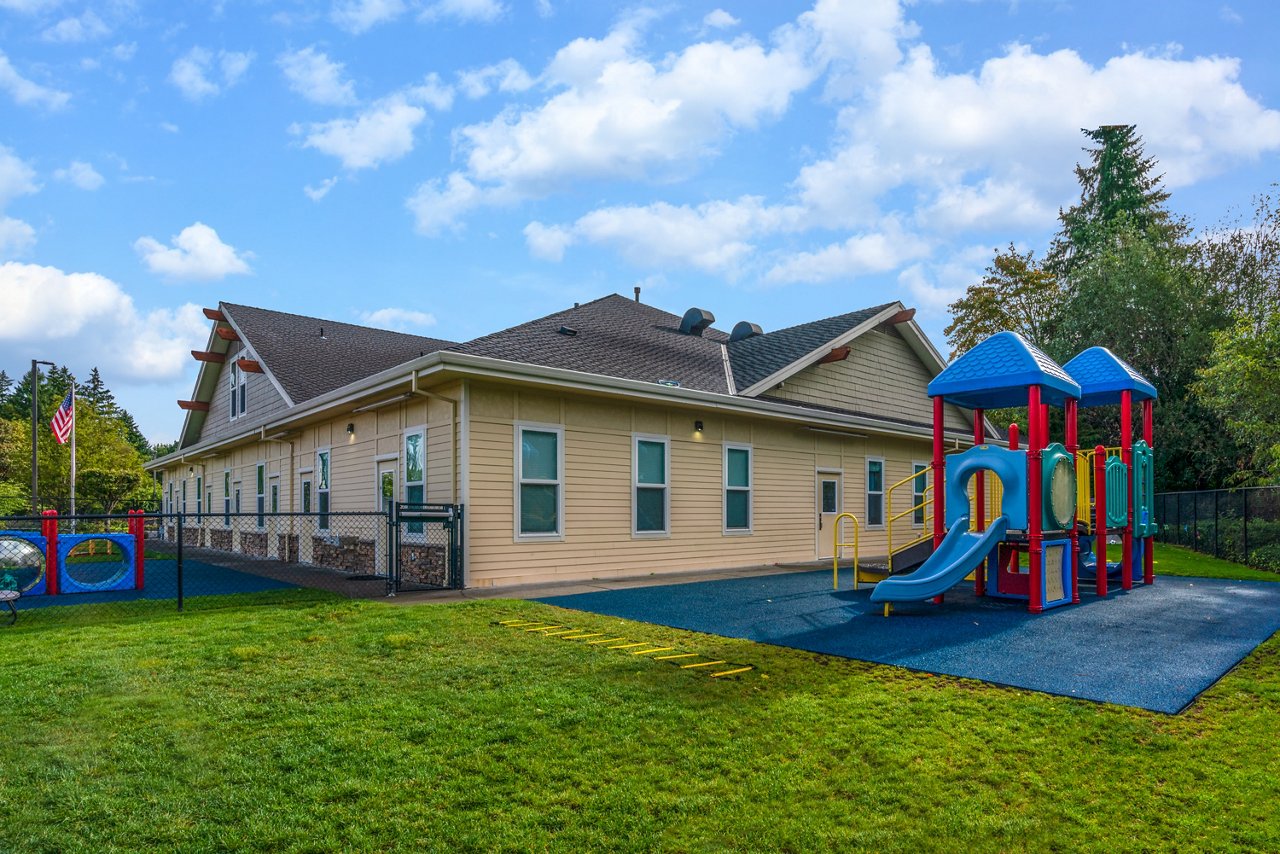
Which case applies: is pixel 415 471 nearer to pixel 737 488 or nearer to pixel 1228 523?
pixel 737 488

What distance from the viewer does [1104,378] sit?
41.3 ft

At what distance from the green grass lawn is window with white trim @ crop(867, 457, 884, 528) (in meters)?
10.7

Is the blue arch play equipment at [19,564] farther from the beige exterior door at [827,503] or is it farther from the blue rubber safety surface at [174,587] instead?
the beige exterior door at [827,503]

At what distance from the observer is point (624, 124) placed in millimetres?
12898

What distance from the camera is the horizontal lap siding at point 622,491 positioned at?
10.7 m

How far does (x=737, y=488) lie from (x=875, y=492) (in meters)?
4.41

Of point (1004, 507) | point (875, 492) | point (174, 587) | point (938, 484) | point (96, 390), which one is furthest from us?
point (96, 390)

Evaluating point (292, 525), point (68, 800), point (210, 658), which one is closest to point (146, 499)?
point (292, 525)

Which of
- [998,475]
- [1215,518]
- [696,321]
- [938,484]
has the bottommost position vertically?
[1215,518]

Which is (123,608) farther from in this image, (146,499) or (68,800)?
(146,499)

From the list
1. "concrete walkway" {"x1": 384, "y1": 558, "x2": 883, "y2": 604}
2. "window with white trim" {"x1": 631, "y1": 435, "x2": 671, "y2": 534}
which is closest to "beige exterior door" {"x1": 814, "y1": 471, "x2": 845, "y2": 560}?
"concrete walkway" {"x1": 384, "y1": 558, "x2": 883, "y2": 604}

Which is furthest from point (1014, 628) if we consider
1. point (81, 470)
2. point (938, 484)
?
point (81, 470)

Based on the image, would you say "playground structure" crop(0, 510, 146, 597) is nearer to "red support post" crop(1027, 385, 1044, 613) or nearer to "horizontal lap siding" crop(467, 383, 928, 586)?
"horizontal lap siding" crop(467, 383, 928, 586)

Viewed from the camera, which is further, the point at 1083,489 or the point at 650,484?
the point at 650,484
